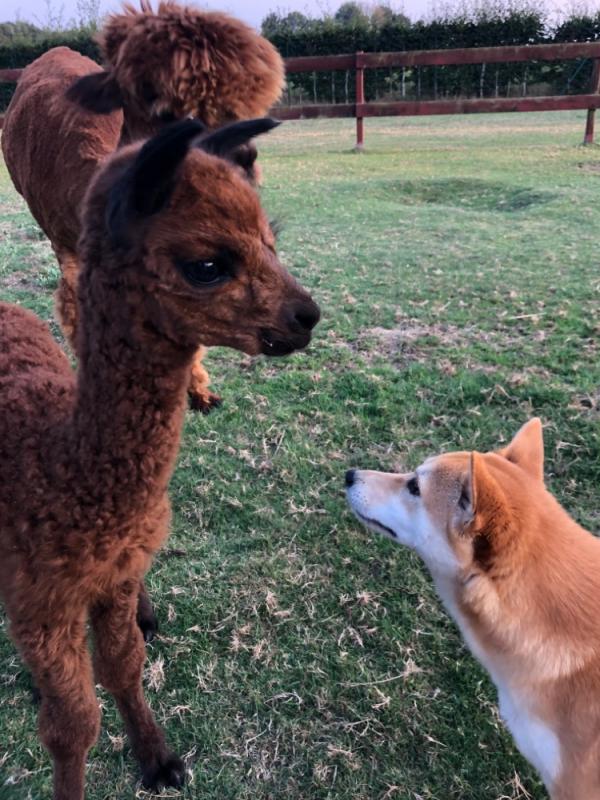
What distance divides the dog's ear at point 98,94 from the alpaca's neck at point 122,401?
7.15 ft

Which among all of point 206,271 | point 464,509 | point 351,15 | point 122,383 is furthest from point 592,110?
point 351,15

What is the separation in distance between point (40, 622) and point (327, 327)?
3.70 meters

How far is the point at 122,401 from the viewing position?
1.79 meters

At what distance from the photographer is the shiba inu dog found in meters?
2.01

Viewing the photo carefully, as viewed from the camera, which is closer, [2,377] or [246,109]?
[2,377]

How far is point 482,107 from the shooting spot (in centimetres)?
1328

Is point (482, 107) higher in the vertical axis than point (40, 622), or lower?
higher

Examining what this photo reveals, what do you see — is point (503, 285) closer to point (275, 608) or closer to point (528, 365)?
point (528, 365)

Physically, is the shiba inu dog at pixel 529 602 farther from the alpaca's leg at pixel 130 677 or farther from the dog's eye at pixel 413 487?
the alpaca's leg at pixel 130 677

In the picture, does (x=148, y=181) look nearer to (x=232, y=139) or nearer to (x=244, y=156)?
(x=232, y=139)

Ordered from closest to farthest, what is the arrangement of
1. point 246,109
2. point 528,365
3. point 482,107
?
point 246,109 → point 528,365 → point 482,107

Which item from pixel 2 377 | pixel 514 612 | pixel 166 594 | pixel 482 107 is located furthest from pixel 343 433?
pixel 482 107

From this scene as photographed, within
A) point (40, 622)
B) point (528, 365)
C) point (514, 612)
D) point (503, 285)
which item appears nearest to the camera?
point (40, 622)

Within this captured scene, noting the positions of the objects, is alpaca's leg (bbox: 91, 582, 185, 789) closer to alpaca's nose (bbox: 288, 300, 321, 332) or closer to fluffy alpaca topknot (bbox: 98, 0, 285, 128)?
alpaca's nose (bbox: 288, 300, 321, 332)
